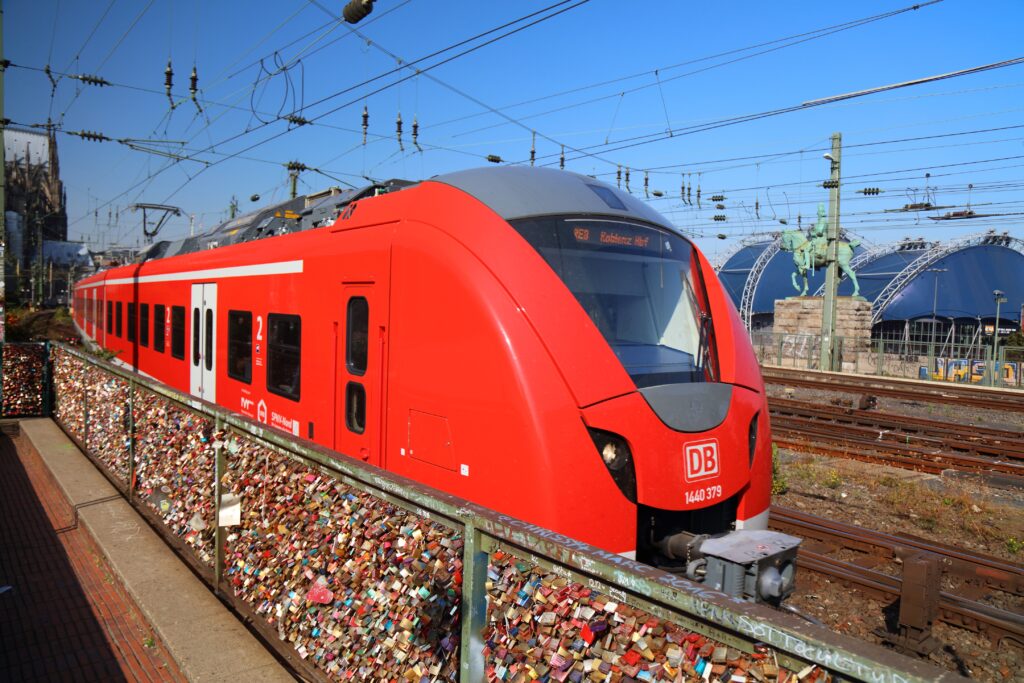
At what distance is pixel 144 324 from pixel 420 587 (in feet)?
39.3

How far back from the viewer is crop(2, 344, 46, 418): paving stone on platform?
11.6 m

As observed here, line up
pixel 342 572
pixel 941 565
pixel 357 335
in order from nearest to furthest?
pixel 342 572 → pixel 357 335 → pixel 941 565

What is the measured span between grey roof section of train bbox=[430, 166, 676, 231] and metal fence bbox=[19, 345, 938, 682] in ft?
6.88

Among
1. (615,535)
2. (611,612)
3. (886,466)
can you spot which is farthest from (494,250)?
(886,466)

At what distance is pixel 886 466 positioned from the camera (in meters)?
11.8

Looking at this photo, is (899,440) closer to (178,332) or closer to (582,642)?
(178,332)

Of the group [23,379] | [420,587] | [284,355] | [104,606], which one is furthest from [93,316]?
[420,587]

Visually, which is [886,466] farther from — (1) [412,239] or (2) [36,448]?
(2) [36,448]

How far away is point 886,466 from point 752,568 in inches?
351

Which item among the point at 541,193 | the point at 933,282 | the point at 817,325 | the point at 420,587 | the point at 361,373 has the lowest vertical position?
the point at 420,587

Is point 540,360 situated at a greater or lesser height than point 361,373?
greater

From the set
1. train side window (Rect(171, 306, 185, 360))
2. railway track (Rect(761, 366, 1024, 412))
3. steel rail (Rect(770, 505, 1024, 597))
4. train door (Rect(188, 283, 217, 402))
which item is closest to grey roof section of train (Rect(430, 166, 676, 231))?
steel rail (Rect(770, 505, 1024, 597))

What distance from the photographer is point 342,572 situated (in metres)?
3.47

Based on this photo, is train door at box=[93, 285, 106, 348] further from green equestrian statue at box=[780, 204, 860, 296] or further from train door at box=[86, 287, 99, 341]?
green equestrian statue at box=[780, 204, 860, 296]
